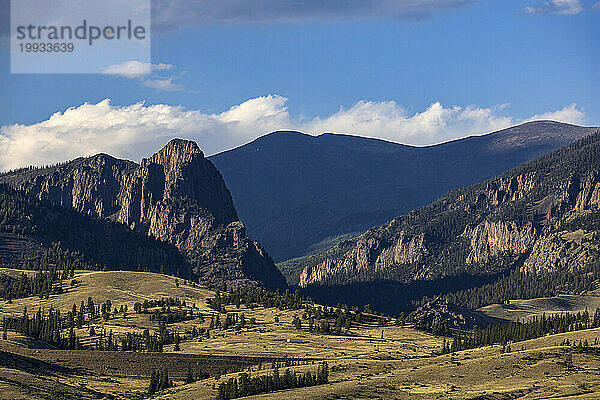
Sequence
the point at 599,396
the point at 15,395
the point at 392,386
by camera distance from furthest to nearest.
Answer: the point at 392,386 → the point at 15,395 → the point at 599,396

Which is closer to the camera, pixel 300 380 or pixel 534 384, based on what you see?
pixel 534 384

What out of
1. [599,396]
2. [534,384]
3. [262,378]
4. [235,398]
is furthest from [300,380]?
[599,396]

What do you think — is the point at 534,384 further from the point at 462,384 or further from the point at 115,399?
the point at 115,399

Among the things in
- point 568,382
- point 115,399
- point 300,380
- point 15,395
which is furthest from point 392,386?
point 15,395

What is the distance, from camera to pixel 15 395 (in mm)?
174375

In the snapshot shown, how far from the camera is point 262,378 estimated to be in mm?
196750

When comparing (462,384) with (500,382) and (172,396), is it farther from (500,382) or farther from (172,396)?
(172,396)

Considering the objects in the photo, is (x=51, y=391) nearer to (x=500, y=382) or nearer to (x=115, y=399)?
(x=115, y=399)

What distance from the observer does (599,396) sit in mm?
162750

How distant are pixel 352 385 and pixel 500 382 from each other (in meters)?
31.0

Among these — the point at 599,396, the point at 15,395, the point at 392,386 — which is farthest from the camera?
the point at 392,386

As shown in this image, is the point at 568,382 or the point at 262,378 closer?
the point at 568,382

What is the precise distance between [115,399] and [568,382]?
95438mm

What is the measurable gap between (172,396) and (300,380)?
27903 mm
